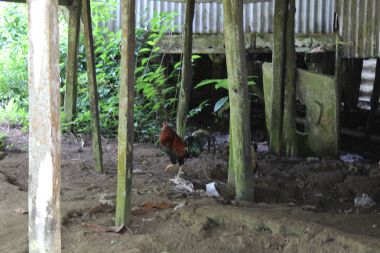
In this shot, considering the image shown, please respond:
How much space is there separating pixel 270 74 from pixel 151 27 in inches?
118

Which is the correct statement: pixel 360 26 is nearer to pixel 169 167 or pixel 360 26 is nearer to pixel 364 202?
pixel 364 202

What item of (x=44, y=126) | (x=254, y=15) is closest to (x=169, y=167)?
(x=254, y=15)

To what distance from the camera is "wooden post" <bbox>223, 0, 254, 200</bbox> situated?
4.93 meters

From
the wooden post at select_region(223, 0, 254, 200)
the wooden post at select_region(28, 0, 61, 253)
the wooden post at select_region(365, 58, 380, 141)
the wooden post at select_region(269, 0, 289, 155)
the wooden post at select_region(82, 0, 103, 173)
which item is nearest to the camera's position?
the wooden post at select_region(28, 0, 61, 253)

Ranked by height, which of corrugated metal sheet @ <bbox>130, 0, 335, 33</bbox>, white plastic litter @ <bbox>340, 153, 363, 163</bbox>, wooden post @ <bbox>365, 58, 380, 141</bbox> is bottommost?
white plastic litter @ <bbox>340, 153, 363, 163</bbox>

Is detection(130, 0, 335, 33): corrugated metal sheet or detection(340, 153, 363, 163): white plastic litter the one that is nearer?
detection(340, 153, 363, 163): white plastic litter

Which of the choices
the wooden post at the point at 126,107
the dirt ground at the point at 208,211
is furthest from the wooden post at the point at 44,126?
the wooden post at the point at 126,107

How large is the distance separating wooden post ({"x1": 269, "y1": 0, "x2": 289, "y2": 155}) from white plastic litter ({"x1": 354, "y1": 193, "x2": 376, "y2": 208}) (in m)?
2.16

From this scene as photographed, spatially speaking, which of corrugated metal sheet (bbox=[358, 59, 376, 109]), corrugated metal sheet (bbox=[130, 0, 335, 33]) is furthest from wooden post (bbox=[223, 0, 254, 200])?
corrugated metal sheet (bbox=[358, 59, 376, 109])

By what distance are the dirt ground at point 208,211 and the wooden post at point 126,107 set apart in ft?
0.87

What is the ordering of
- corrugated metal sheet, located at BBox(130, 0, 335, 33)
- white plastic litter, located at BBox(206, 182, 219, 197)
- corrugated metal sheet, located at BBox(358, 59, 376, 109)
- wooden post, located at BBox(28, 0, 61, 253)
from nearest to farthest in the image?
1. wooden post, located at BBox(28, 0, 61, 253)
2. white plastic litter, located at BBox(206, 182, 219, 197)
3. corrugated metal sheet, located at BBox(130, 0, 335, 33)
4. corrugated metal sheet, located at BBox(358, 59, 376, 109)

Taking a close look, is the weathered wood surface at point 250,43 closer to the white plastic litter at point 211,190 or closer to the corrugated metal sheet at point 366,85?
the corrugated metal sheet at point 366,85

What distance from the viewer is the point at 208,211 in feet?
15.4

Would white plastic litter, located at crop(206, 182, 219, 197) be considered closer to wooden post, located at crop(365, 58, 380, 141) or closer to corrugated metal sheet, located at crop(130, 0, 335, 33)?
wooden post, located at crop(365, 58, 380, 141)
